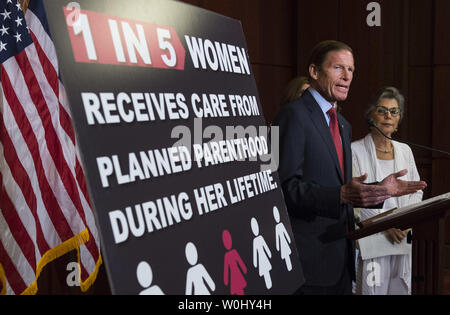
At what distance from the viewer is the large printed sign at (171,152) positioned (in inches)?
39.6

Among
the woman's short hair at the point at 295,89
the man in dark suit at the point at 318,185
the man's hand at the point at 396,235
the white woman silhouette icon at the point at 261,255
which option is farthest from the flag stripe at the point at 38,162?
the man's hand at the point at 396,235

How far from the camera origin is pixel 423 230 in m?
2.06

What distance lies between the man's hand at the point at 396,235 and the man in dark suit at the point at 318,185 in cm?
94

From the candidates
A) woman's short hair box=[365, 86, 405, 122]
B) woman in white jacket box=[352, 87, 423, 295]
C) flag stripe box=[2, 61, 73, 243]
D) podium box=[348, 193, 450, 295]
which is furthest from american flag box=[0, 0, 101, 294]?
woman's short hair box=[365, 86, 405, 122]

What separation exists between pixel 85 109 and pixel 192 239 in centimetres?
39

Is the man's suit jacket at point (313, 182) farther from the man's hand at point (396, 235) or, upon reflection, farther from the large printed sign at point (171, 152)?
the man's hand at point (396, 235)

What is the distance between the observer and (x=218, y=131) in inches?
55.3

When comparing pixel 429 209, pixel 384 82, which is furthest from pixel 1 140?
pixel 384 82

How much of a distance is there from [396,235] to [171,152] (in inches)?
80.7

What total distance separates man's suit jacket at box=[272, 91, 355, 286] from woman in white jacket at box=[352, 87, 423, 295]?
103 cm

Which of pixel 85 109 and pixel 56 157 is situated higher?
pixel 85 109

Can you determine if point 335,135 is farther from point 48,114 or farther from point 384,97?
point 384,97
